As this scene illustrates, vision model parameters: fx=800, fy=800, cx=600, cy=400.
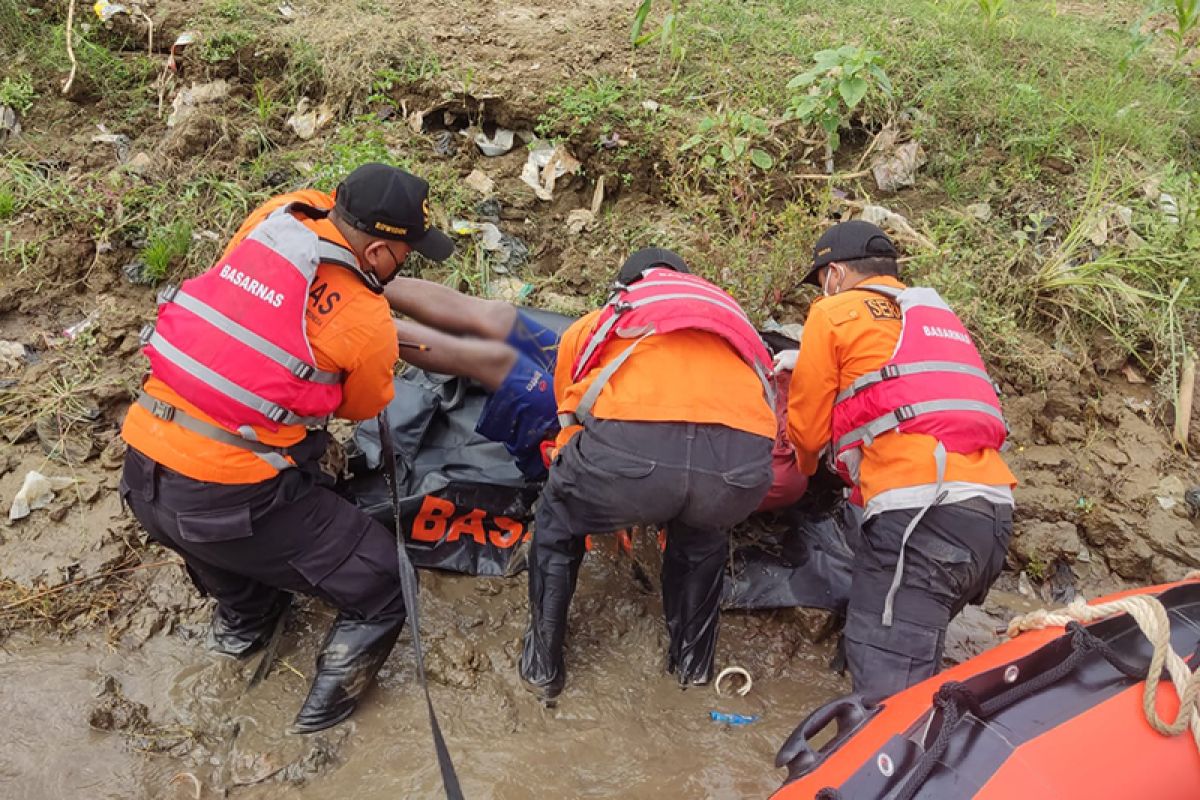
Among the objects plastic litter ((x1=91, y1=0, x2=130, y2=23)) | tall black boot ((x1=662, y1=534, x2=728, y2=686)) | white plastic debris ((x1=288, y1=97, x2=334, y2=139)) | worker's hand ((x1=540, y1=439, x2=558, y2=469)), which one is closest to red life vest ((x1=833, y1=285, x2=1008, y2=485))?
tall black boot ((x1=662, y1=534, x2=728, y2=686))

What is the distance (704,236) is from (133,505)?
2.78 m

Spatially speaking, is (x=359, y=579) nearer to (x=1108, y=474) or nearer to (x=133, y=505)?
→ (x=133, y=505)

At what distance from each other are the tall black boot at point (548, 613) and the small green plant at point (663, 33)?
319 cm

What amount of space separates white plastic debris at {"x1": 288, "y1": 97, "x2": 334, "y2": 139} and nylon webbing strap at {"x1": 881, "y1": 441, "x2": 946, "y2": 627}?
3997 millimetres

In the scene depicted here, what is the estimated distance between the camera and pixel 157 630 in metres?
2.97

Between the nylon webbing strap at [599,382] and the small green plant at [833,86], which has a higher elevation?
the small green plant at [833,86]

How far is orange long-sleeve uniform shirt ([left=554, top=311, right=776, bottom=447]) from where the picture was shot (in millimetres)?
2391

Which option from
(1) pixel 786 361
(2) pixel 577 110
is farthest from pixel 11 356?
(1) pixel 786 361

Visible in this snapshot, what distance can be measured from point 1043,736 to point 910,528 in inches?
40.8

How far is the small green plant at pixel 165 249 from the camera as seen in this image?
13.2 feet

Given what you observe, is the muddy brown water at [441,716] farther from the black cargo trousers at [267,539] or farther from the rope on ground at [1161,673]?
the rope on ground at [1161,673]

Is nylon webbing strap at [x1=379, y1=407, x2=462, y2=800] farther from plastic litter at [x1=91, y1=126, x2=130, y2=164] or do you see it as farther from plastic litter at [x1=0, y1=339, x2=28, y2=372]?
plastic litter at [x1=91, y1=126, x2=130, y2=164]

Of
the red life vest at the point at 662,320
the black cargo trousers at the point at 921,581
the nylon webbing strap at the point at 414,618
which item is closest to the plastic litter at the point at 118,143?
the nylon webbing strap at the point at 414,618

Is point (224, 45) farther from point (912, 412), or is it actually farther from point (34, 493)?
point (912, 412)
